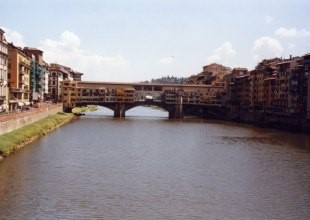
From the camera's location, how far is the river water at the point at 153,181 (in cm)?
2262

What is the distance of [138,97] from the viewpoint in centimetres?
11488

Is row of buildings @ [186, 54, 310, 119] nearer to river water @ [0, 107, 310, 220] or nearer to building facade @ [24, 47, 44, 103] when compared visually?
river water @ [0, 107, 310, 220]

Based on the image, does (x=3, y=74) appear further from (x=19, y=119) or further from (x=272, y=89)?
(x=272, y=89)

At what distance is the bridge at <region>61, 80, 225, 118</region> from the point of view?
10175 centimetres

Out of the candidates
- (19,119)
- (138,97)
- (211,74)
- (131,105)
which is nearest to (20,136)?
(19,119)

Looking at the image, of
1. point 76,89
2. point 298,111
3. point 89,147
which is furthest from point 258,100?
point 89,147

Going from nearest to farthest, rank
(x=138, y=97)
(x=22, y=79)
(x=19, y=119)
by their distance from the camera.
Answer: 1. (x=19, y=119)
2. (x=22, y=79)
3. (x=138, y=97)

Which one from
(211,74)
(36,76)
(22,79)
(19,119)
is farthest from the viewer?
(211,74)

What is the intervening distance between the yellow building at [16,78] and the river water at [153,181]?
79.0ft

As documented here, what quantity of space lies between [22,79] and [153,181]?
171ft

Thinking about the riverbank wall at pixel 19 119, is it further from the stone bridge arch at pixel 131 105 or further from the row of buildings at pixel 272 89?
the row of buildings at pixel 272 89

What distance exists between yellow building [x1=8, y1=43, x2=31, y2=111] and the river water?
Result: 24.1 m

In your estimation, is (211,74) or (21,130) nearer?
(21,130)

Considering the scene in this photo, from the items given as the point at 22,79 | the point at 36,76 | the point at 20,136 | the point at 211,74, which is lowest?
the point at 20,136
